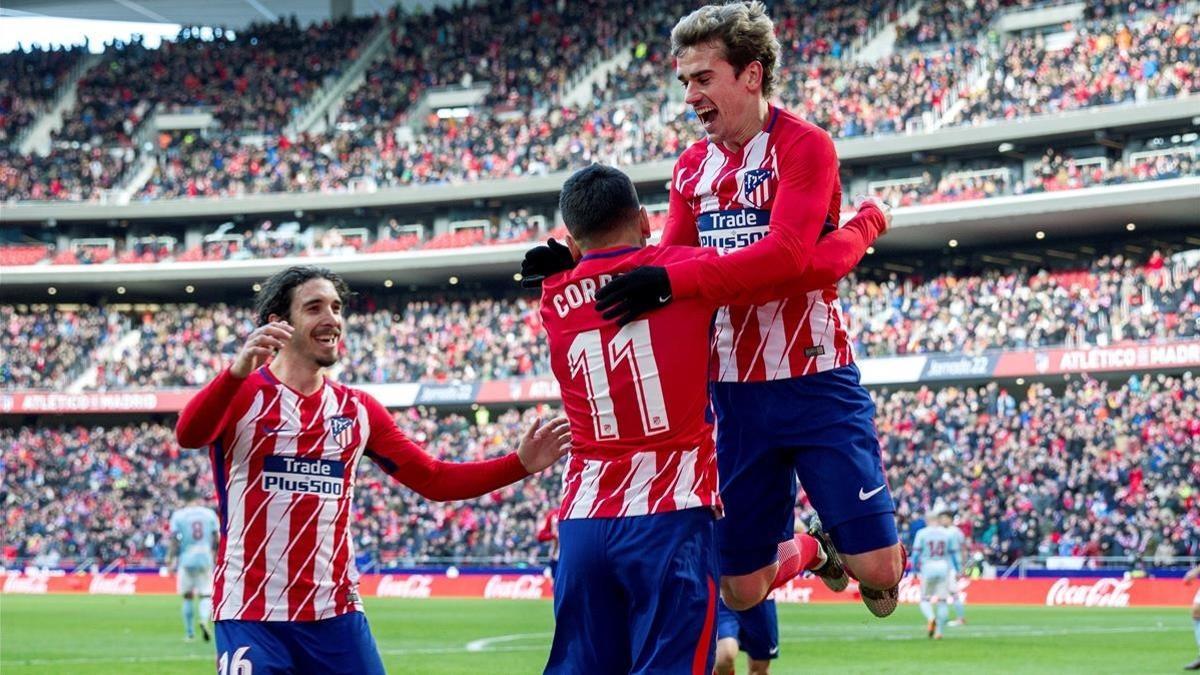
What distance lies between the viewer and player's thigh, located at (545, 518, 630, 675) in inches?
232

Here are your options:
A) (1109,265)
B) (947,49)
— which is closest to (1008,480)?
(1109,265)

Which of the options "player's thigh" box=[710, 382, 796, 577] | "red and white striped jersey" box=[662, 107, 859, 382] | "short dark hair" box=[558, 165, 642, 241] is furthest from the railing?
"short dark hair" box=[558, 165, 642, 241]

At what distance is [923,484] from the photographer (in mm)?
34969

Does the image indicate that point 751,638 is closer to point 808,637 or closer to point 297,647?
point 297,647

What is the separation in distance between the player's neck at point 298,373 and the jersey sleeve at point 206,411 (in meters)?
0.53

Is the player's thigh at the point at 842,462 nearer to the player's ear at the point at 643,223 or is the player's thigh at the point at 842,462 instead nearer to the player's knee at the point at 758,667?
the player's ear at the point at 643,223

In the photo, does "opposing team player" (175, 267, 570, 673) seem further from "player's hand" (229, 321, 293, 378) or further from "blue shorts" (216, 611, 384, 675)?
"player's hand" (229, 321, 293, 378)

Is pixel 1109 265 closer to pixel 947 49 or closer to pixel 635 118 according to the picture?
pixel 947 49

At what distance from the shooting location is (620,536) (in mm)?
5867

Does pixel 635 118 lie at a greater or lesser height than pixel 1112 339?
greater

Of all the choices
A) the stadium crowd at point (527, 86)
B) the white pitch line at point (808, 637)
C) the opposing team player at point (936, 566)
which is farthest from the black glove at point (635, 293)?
the stadium crowd at point (527, 86)

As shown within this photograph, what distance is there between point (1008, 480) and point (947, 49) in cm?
1836

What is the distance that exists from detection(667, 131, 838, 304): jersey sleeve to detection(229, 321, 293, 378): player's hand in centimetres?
176

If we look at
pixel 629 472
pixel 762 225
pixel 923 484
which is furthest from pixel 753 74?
pixel 923 484
